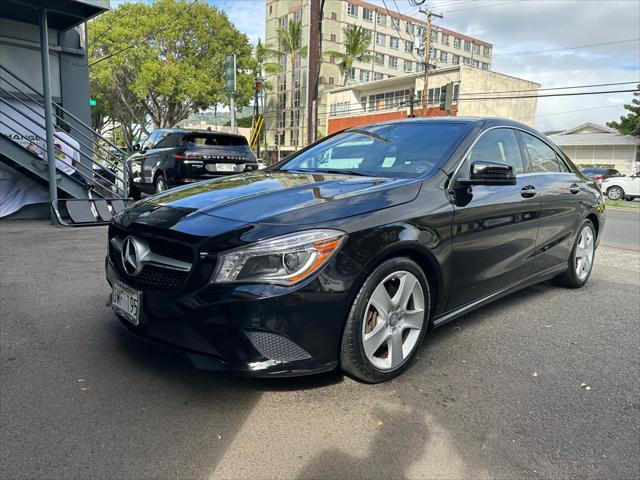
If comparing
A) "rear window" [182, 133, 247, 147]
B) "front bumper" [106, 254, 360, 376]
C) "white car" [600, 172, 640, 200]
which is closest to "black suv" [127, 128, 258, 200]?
"rear window" [182, 133, 247, 147]

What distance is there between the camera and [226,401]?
2465 mm

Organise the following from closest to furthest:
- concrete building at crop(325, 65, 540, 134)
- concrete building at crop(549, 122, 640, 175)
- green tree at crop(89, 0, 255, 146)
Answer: green tree at crop(89, 0, 255, 146) < concrete building at crop(325, 65, 540, 134) < concrete building at crop(549, 122, 640, 175)

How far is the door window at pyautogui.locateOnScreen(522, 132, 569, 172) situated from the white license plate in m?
3.15

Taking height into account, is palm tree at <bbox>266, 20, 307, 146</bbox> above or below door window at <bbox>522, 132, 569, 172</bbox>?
above

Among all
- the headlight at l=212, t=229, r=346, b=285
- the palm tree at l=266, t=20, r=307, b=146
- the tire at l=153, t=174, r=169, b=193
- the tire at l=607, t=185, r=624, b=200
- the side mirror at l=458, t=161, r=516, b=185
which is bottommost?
the tire at l=607, t=185, r=624, b=200

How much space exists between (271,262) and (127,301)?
90 cm

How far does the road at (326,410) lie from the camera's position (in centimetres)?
201

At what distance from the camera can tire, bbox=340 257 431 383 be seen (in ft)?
7.96

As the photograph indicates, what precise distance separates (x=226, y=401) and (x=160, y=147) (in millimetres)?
9716

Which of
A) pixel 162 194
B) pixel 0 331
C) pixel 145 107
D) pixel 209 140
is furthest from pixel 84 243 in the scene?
pixel 145 107

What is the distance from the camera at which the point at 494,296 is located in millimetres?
3506

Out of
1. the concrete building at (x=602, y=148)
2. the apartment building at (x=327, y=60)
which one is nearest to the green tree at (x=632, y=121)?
the concrete building at (x=602, y=148)

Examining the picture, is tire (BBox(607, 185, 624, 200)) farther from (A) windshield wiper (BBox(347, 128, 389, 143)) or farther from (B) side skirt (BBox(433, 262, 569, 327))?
(A) windshield wiper (BBox(347, 128, 389, 143))

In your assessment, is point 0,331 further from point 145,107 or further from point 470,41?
point 470,41
